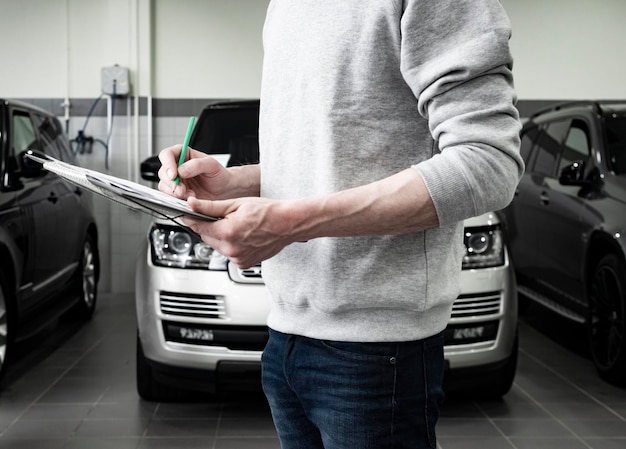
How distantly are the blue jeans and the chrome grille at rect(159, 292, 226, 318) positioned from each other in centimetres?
244

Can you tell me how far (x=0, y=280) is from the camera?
4.27 metres

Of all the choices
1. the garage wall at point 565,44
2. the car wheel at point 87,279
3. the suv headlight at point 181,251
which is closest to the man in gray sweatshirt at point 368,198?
the suv headlight at point 181,251

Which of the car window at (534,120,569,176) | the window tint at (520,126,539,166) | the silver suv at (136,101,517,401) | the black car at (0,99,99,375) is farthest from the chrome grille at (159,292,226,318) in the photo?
the window tint at (520,126,539,166)

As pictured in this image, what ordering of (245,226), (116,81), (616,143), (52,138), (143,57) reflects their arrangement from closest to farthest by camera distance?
(245,226) < (616,143) < (52,138) < (116,81) < (143,57)

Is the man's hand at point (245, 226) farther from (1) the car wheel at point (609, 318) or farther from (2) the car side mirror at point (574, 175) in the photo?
(2) the car side mirror at point (574, 175)

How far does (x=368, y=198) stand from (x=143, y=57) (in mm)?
7253

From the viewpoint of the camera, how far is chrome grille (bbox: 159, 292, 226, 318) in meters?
→ 3.67

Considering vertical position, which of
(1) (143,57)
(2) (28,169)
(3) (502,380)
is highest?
(1) (143,57)


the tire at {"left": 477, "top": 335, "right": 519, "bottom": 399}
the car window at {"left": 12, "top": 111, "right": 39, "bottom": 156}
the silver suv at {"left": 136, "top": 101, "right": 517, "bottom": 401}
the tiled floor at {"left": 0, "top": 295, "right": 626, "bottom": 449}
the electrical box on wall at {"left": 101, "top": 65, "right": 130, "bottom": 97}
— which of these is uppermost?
the electrical box on wall at {"left": 101, "top": 65, "right": 130, "bottom": 97}

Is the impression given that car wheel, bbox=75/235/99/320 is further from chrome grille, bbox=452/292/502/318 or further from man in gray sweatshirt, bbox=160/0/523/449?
man in gray sweatshirt, bbox=160/0/523/449

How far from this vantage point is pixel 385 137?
120cm

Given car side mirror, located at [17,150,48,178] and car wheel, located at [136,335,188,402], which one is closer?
car wheel, located at [136,335,188,402]

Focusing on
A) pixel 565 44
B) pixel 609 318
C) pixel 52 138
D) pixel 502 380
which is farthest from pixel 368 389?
pixel 565 44

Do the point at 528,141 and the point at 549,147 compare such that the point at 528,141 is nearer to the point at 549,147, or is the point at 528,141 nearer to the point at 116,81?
the point at 549,147
